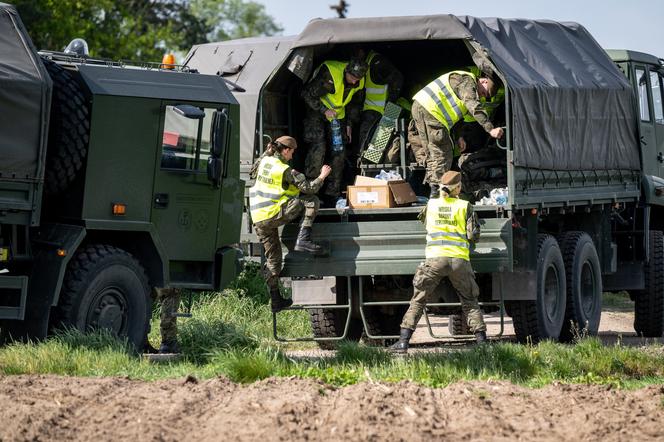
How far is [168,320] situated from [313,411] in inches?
175

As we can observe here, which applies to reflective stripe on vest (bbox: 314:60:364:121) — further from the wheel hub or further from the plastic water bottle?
the wheel hub

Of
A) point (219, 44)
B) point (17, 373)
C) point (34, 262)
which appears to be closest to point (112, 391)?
point (17, 373)

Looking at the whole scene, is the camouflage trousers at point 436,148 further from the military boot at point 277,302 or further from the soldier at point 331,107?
the military boot at point 277,302

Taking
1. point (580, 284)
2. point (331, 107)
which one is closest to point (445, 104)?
point (331, 107)

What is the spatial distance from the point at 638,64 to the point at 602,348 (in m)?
6.14

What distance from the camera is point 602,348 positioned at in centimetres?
1234

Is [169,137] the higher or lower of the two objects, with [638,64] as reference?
lower

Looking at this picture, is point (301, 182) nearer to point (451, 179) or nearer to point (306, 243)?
point (306, 243)

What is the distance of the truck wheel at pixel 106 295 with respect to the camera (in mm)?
11805

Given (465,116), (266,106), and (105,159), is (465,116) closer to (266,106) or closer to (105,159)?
(266,106)

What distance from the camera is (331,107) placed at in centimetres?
1430

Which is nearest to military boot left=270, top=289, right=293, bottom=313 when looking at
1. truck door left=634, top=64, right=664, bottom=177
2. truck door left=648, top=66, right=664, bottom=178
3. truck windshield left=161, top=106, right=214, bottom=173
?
truck windshield left=161, top=106, right=214, bottom=173

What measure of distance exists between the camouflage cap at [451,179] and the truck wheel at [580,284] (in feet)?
8.71

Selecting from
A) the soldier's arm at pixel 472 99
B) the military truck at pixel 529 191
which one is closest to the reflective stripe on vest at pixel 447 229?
the military truck at pixel 529 191
